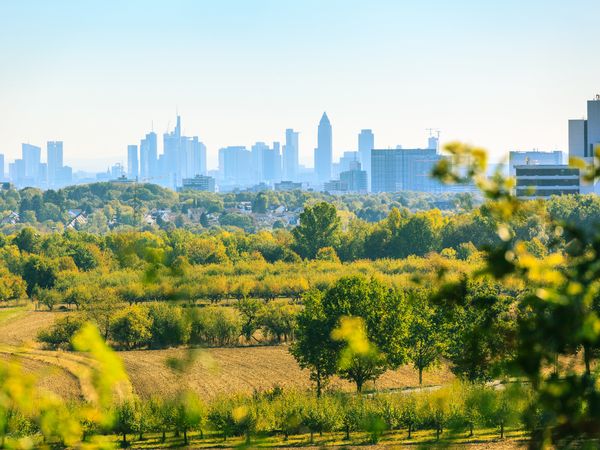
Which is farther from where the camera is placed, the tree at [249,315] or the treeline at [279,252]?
the treeline at [279,252]

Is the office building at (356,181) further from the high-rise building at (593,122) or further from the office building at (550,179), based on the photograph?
the office building at (550,179)

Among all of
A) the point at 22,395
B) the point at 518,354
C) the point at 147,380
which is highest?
the point at 518,354

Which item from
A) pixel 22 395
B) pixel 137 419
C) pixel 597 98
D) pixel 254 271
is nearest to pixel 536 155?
pixel 597 98

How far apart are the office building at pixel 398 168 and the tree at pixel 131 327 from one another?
142686mm

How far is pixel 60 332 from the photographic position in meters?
28.8

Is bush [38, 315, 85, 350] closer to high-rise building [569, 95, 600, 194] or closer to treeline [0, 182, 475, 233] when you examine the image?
high-rise building [569, 95, 600, 194]

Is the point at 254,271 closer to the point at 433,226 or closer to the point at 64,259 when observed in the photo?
the point at 64,259

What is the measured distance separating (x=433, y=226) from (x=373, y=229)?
3.60m

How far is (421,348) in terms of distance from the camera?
22.3 m

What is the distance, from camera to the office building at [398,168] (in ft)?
555

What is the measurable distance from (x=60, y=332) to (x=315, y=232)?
79.2 feet

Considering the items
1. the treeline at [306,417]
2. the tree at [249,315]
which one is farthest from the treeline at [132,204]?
the treeline at [306,417]

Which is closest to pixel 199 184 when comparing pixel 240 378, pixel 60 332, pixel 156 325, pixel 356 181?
pixel 356 181

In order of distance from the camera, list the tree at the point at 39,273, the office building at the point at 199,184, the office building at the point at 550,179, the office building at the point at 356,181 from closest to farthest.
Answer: the tree at the point at 39,273
the office building at the point at 550,179
the office building at the point at 199,184
the office building at the point at 356,181
